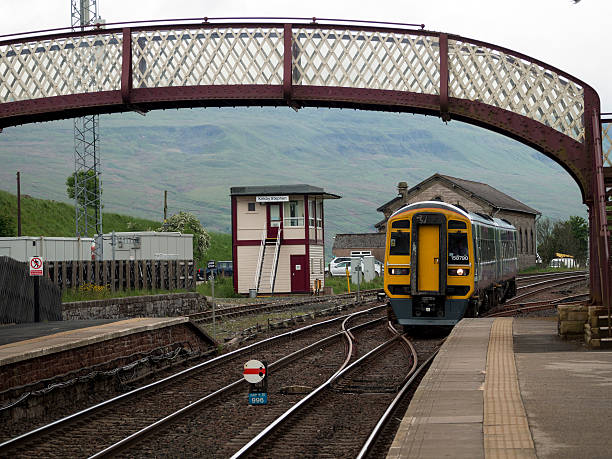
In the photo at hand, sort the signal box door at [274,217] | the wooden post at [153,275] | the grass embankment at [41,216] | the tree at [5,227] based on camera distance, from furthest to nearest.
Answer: the grass embankment at [41,216] → the tree at [5,227] → the signal box door at [274,217] → the wooden post at [153,275]

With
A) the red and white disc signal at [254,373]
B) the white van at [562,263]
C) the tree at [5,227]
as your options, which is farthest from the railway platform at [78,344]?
the white van at [562,263]

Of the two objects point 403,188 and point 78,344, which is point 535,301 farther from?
point 403,188

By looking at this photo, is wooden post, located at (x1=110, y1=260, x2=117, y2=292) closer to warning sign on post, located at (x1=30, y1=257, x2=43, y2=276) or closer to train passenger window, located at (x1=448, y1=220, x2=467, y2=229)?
warning sign on post, located at (x1=30, y1=257, x2=43, y2=276)

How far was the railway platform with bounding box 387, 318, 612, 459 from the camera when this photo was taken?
7.46 m

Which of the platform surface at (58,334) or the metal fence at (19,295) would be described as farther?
the metal fence at (19,295)

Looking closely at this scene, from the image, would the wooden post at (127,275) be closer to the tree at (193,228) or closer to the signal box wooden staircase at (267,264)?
the signal box wooden staircase at (267,264)

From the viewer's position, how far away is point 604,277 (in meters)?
14.7

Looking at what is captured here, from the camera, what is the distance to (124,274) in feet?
119

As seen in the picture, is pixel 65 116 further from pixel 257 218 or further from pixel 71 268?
pixel 257 218

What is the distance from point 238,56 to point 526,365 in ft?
26.0

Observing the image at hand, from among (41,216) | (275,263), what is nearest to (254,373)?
(275,263)

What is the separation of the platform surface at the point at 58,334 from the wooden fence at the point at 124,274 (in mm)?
10510

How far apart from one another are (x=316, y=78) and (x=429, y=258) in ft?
23.4

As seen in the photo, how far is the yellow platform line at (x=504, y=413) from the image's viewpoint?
24.0ft
